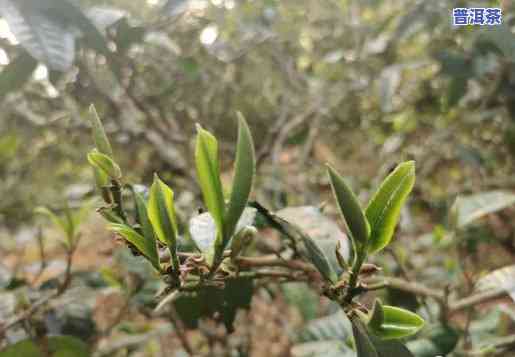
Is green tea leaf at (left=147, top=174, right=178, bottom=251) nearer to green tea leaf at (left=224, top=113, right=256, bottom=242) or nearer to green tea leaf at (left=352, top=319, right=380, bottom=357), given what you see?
green tea leaf at (left=224, top=113, right=256, bottom=242)

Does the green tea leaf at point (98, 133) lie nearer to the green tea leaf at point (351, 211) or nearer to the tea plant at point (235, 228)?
the tea plant at point (235, 228)

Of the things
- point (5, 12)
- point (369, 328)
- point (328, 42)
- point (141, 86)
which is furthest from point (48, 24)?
point (328, 42)

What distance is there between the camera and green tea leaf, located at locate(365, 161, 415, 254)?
414 millimetres

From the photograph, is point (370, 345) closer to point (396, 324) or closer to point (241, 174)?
point (396, 324)

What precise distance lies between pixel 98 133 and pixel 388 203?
26 centimetres

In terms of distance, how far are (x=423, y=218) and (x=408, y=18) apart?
1133mm

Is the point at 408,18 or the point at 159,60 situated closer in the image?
the point at 408,18

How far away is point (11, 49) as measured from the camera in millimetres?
1185

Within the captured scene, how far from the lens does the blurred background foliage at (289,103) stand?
4.05 feet

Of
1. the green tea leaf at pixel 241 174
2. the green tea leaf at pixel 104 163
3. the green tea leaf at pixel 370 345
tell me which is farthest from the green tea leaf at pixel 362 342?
the green tea leaf at pixel 104 163

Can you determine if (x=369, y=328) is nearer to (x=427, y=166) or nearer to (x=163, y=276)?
(x=163, y=276)

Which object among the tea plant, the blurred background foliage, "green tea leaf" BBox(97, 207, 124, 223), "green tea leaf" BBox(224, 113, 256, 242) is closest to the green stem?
the tea plant

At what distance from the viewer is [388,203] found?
16.9 inches

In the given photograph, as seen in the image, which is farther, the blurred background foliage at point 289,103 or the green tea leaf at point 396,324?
the blurred background foliage at point 289,103
